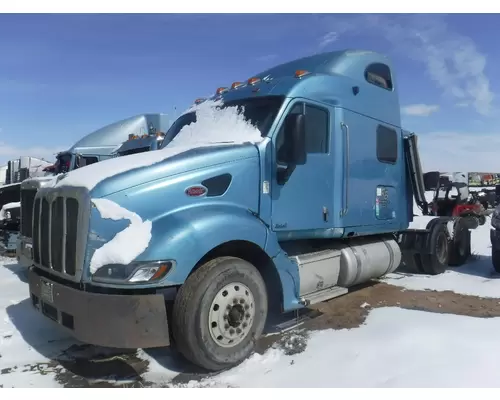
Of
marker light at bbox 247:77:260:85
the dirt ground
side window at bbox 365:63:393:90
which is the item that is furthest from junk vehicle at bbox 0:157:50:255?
side window at bbox 365:63:393:90

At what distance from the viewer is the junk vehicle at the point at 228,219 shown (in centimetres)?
375

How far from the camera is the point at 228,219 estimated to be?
4258 millimetres

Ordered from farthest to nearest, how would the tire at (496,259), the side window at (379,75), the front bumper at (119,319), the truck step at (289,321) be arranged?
the tire at (496,259)
the side window at (379,75)
the truck step at (289,321)
the front bumper at (119,319)

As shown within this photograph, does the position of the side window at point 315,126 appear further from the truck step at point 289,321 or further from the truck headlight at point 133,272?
the truck headlight at point 133,272

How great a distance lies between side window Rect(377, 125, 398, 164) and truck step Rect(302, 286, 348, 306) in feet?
7.36

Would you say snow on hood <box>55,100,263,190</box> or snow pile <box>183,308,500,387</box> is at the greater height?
snow on hood <box>55,100,263,190</box>

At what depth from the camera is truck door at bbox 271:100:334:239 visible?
197 inches

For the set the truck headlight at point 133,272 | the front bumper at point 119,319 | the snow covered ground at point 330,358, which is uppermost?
Result: the truck headlight at point 133,272

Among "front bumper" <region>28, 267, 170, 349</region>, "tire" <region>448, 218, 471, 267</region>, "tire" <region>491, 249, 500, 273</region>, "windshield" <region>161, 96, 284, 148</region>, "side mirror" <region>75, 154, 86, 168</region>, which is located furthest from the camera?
"side mirror" <region>75, 154, 86, 168</region>

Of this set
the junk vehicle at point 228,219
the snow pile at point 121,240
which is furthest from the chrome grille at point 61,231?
the snow pile at point 121,240

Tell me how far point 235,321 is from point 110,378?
1.23 m

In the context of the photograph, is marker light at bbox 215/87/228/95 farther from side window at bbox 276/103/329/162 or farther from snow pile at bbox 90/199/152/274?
snow pile at bbox 90/199/152/274

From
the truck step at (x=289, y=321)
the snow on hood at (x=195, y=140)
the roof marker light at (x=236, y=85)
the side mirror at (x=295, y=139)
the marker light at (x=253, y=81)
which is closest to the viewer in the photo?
the snow on hood at (x=195, y=140)

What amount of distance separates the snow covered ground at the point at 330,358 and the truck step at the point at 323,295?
1.20 feet
